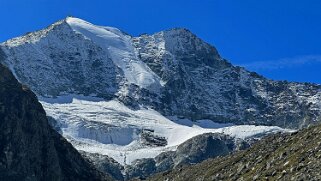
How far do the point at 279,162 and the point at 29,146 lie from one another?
180ft

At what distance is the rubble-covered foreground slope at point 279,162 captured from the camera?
226 feet

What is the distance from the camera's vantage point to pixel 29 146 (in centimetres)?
12206

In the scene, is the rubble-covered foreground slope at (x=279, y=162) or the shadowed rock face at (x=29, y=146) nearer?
the rubble-covered foreground slope at (x=279, y=162)

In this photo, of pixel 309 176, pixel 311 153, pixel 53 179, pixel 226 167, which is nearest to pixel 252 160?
pixel 226 167

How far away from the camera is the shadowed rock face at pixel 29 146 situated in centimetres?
11756

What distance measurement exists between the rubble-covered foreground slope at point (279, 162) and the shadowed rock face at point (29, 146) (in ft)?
91.0

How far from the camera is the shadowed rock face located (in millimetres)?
117562

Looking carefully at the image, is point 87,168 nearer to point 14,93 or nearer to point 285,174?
point 14,93

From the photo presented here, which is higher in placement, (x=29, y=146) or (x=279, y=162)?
(x=29, y=146)

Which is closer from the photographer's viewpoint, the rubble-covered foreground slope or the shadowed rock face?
the rubble-covered foreground slope

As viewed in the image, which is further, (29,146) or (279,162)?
(29,146)

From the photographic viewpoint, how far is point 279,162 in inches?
3054

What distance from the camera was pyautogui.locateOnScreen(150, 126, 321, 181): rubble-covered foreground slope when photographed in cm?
6888

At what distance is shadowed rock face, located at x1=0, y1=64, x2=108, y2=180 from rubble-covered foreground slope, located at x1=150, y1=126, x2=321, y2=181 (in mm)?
27732
